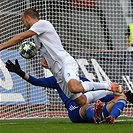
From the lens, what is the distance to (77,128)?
9.29 metres

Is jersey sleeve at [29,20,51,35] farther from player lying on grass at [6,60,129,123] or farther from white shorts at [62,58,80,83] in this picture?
player lying on grass at [6,60,129,123]

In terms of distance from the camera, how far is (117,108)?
10102mm

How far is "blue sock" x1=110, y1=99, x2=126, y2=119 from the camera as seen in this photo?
Answer: 32.9 ft

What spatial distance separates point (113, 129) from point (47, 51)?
2.30 metres

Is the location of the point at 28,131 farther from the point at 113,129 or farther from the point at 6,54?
the point at 6,54

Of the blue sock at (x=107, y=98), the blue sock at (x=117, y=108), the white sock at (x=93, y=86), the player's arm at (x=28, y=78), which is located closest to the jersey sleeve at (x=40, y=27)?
the player's arm at (x=28, y=78)

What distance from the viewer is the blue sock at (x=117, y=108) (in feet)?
32.9

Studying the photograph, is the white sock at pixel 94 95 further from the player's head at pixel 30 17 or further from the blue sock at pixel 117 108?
the player's head at pixel 30 17

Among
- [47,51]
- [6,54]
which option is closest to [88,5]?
[6,54]

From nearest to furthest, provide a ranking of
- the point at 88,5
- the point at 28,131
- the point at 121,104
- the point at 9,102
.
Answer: the point at 28,131 < the point at 121,104 < the point at 9,102 < the point at 88,5

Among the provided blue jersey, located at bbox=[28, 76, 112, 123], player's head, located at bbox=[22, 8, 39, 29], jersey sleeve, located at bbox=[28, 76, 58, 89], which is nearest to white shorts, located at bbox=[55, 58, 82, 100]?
blue jersey, located at bbox=[28, 76, 112, 123]

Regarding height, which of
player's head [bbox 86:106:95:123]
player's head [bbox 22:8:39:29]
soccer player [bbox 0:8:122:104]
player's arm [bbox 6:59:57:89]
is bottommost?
player's head [bbox 86:106:95:123]

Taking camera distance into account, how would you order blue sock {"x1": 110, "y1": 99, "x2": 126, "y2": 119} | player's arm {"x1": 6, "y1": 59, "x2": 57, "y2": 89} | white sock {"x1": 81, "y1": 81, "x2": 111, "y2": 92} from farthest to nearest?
player's arm {"x1": 6, "y1": 59, "x2": 57, "y2": 89} → white sock {"x1": 81, "y1": 81, "x2": 111, "y2": 92} → blue sock {"x1": 110, "y1": 99, "x2": 126, "y2": 119}

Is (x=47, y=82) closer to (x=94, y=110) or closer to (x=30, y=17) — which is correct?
(x=30, y=17)
